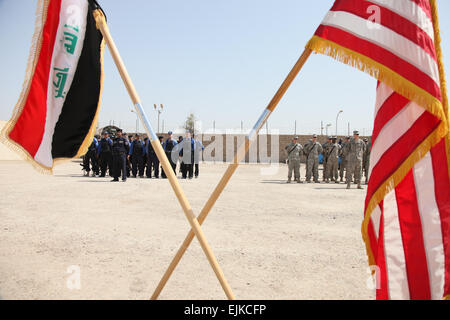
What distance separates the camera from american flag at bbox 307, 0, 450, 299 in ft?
6.53

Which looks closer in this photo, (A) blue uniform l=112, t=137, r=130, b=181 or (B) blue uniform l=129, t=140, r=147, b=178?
(A) blue uniform l=112, t=137, r=130, b=181

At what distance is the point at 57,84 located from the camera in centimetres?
232

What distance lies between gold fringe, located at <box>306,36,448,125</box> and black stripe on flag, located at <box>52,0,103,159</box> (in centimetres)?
154

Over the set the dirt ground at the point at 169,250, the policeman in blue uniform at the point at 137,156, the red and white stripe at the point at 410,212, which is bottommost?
the dirt ground at the point at 169,250

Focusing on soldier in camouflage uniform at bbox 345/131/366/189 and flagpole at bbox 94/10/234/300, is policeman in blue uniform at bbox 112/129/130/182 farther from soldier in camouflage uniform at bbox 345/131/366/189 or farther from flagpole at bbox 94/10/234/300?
flagpole at bbox 94/10/234/300

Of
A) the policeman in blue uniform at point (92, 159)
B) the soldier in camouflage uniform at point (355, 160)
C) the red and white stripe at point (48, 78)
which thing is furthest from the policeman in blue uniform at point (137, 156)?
the red and white stripe at point (48, 78)

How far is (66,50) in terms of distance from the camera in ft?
7.54

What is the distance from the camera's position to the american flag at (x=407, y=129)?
199 cm

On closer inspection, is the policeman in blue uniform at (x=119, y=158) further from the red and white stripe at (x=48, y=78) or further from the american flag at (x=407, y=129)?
the american flag at (x=407, y=129)

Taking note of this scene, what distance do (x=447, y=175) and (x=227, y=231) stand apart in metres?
3.40

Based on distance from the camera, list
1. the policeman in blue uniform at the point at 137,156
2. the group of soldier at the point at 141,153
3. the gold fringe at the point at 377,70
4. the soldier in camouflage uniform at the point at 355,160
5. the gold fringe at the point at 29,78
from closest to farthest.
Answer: the gold fringe at the point at 377,70
the gold fringe at the point at 29,78
the soldier in camouflage uniform at the point at 355,160
the group of soldier at the point at 141,153
the policeman in blue uniform at the point at 137,156

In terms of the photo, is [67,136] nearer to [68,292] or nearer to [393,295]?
[68,292]

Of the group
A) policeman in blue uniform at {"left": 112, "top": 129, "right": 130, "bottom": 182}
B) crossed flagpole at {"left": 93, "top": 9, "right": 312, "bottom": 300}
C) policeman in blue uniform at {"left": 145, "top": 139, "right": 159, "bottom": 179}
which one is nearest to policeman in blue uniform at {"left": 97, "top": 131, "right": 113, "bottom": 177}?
policeman in blue uniform at {"left": 112, "top": 129, "right": 130, "bottom": 182}

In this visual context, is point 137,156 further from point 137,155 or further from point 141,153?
point 141,153
